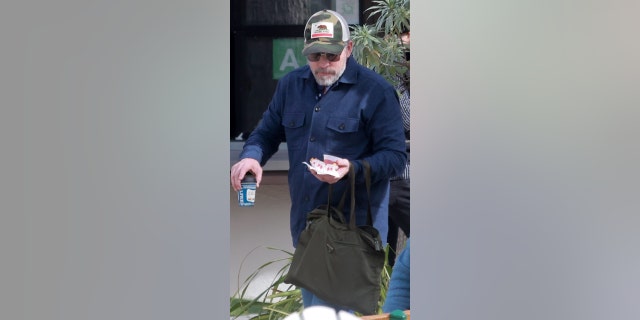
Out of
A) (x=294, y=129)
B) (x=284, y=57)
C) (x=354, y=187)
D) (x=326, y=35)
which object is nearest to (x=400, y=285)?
(x=354, y=187)

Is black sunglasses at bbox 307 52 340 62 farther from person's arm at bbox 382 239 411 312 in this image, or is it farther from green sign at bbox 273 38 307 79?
green sign at bbox 273 38 307 79

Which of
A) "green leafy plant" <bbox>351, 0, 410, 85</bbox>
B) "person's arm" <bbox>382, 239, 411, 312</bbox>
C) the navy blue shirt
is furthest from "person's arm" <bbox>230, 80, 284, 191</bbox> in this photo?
"green leafy plant" <bbox>351, 0, 410, 85</bbox>

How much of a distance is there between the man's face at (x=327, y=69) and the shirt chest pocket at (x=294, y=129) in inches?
5.1

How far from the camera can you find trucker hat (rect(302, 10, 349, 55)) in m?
2.56

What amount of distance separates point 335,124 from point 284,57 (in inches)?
203

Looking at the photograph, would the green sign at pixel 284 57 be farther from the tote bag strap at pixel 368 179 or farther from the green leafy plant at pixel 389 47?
the tote bag strap at pixel 368 179

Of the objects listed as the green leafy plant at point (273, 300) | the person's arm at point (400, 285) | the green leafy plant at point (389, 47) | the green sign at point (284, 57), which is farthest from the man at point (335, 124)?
the green sign at point (284, 57)
